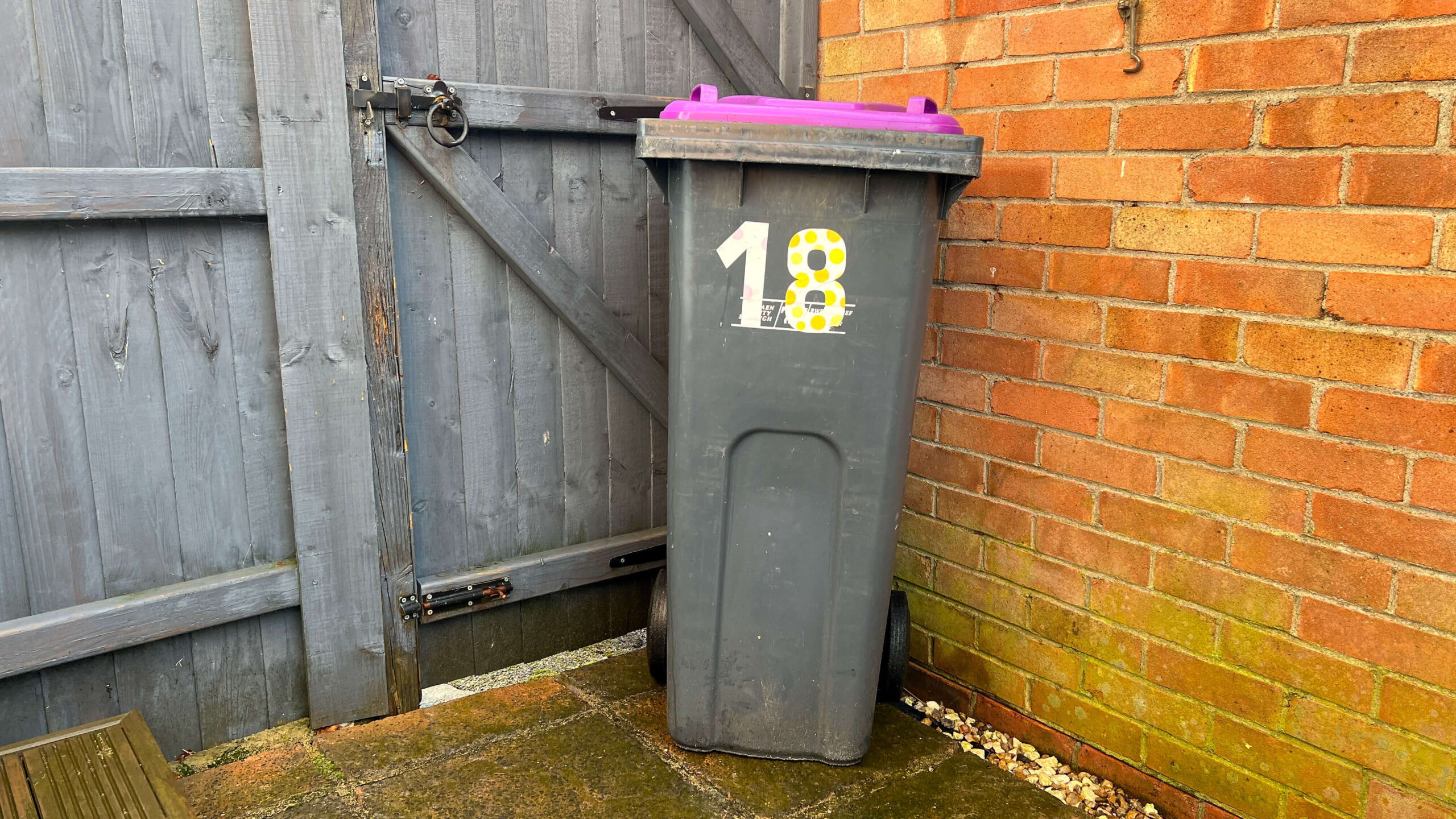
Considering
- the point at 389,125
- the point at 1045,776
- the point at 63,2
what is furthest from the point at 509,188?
the point at 1045,776

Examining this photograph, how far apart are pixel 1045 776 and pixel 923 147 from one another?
64.4 inches

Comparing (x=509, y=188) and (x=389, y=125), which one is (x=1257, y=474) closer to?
(x=509, y=188)

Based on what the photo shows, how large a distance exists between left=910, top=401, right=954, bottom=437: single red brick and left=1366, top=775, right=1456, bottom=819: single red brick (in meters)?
1.32

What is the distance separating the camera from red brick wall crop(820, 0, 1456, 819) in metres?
1.87

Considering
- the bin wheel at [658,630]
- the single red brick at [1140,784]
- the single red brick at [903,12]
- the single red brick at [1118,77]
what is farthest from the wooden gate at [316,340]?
the single red brick at [1140,784]

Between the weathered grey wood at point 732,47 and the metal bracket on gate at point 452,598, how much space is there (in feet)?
5.78

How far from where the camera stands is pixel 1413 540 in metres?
Result: 1.87

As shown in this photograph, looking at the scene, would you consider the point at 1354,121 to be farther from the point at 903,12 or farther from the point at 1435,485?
the point at 903,12

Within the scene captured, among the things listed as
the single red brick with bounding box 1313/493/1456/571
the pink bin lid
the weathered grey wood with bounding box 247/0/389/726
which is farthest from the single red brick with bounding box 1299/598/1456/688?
the weathered grey wood with bounding box 247/0/389/726

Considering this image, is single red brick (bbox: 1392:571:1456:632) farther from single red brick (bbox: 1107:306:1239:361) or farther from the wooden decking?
the wooden decking

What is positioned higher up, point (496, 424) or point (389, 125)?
point (389, 125)

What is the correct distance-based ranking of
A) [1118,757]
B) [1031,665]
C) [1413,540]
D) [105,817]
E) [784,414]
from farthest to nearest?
[1031,665]
[1118,757]
[784,414]
[105,817]
[1413,540]

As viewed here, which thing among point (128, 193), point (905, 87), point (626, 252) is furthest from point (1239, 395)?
point (128, 193)

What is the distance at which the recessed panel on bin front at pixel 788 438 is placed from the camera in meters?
2.13
